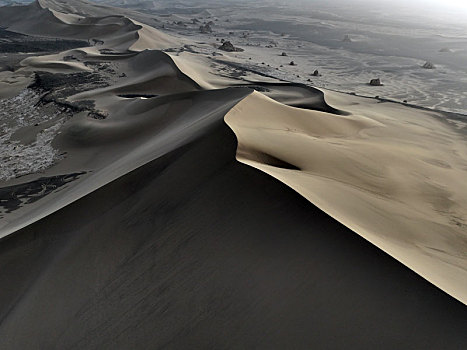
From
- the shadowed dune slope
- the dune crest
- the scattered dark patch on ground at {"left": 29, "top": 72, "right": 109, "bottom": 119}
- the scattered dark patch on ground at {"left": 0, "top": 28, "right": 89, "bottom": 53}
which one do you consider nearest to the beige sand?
the dune crest

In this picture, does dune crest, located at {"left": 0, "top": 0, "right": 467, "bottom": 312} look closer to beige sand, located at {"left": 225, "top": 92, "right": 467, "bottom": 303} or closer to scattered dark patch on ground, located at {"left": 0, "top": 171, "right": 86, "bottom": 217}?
beige sand, located at {"left": 225, "top": 92, "right": 467, "bottom": 303}

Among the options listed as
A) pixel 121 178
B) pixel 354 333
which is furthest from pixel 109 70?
pixel 354 333

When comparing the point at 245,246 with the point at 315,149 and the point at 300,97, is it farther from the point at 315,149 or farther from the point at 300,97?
the point at 300,97

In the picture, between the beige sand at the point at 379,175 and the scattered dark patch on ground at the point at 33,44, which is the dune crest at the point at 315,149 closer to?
the beige sand at the point at 379,175

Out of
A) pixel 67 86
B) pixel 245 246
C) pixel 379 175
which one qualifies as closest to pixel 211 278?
pixel 245 246

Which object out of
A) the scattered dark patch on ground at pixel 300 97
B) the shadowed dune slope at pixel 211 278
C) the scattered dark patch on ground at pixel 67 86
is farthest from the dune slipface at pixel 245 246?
the scattered dark patch on ground at pixel 67 86

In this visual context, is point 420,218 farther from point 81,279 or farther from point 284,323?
point 81,279
